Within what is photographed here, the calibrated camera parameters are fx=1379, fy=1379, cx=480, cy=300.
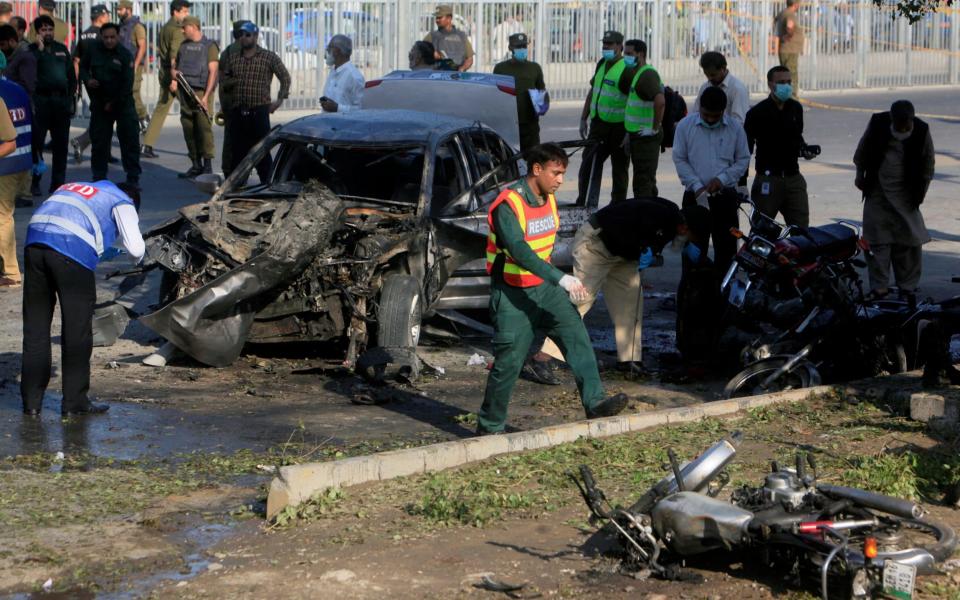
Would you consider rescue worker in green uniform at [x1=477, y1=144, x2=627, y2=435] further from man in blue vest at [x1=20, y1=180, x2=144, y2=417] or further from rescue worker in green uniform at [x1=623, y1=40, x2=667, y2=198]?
rescue worker in green uniform at [x1=623, y1=40, x2=667, y2=198]

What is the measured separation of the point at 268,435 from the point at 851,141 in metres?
17.3

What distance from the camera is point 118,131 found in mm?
17016

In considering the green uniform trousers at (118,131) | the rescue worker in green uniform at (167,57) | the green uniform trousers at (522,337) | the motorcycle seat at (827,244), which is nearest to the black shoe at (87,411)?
the green uniform trousers at (522,337)

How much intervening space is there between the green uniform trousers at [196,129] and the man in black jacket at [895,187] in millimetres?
9336

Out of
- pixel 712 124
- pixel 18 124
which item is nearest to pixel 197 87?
pixel 18 124

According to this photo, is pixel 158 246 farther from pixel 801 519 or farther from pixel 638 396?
pixel 801 519

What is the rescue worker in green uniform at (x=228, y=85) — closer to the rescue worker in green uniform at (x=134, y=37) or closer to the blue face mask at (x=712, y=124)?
the rescue worker in green uniform at (x=134, y=37)

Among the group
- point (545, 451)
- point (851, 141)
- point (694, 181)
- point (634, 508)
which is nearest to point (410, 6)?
point (851, 141)

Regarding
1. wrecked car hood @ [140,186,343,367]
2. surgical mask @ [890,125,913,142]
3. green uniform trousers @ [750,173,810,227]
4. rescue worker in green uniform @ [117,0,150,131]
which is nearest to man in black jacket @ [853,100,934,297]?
surgical mask @ [890,125,913,142]

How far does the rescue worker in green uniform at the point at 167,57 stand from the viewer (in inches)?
766

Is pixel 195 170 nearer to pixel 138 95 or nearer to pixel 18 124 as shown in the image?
pixel 138 95

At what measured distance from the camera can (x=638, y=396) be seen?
30.6 ft

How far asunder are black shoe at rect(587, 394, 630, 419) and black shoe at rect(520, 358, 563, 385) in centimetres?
173

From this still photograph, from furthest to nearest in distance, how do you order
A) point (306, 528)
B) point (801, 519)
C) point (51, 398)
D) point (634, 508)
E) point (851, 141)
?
point (851, 141) → point (51, 398) → point (306, 528) → point (634, 508) → point (801, 519)
